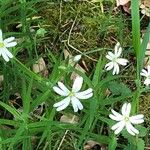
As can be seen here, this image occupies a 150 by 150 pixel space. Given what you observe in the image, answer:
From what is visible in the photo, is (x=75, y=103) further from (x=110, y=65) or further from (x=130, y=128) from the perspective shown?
(x=110, y=65)

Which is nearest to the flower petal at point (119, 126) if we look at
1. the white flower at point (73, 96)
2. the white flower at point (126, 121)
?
the white flower at point (126, 121)

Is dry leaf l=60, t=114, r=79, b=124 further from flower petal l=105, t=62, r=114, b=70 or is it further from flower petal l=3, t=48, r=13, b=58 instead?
flower petal l=3, t=48, r=13, b=58

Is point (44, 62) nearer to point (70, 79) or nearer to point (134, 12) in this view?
point (70, 79)

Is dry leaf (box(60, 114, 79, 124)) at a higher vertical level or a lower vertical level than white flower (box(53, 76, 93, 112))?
lower

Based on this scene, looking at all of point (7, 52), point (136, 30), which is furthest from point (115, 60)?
point (7, 52)

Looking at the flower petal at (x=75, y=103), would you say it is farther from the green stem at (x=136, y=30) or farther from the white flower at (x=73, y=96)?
the green stem at (x=136, y=30)

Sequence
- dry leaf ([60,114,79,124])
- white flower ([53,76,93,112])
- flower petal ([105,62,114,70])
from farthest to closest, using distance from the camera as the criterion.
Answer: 1. dry leaf ([60,114,79,124])
2. flower petal ([105,62,114,70])
3. white flower ([53,76,93,112])

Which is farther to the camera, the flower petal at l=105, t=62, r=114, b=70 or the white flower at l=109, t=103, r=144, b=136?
the flower petal at l=105, t=62, r=114, b=70

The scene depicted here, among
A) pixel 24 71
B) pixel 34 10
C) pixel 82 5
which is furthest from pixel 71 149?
pixel 82 5

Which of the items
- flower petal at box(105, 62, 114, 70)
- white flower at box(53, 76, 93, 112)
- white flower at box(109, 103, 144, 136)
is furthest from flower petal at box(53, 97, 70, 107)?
flower petal at box(105, 62, 114, 70)
